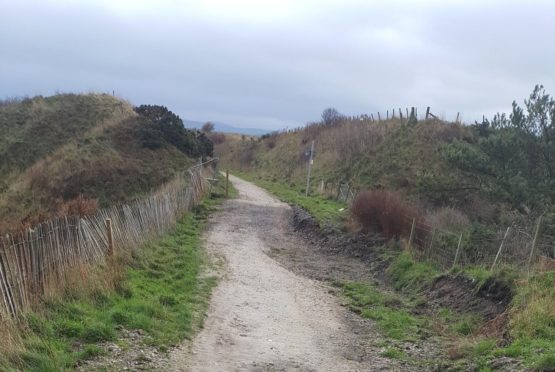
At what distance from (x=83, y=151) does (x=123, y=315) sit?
26.3 meters

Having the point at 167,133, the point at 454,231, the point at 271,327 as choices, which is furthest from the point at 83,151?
the point at 271,327

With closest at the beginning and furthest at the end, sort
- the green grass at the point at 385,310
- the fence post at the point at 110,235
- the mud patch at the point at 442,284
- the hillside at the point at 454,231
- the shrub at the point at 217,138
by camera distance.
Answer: the hillside at the point at 454,231 < the green grass at the point at 385,310 < the mud patch at the point at 442,284 < the fence post at the point at 110,235 < the shrub at the point at 217,138

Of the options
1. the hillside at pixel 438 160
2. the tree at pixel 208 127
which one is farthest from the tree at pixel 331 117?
the tree at pixel 208 127

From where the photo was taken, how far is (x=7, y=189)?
100 feet

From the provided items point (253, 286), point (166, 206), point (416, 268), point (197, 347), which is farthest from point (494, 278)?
point (166, 206)

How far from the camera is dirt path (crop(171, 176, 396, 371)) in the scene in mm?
7523

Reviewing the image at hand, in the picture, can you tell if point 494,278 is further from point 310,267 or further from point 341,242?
point 341,242

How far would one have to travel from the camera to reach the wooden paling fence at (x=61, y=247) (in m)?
7.03

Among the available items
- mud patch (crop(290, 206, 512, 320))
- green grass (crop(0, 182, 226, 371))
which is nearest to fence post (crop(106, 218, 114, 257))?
green grass (crop(0, 182, 226, 371))

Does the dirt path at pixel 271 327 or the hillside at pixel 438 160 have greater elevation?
the hillside at pixel 438 160

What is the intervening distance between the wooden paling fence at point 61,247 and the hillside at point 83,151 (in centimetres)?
1188

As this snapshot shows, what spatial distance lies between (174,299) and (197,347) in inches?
83.7

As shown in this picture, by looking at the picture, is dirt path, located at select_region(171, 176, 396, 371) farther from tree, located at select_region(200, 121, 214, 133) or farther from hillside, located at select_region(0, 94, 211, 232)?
tree, located at select_region(200, 121, 214, 133)

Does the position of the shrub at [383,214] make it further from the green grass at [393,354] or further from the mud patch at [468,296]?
the green grass at [393,354]
